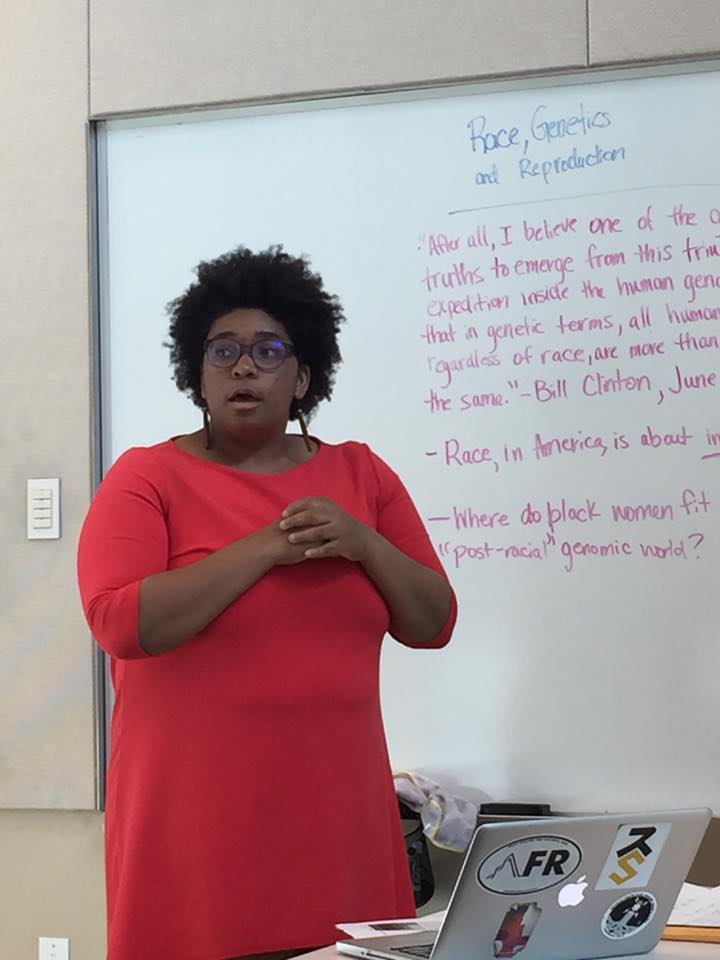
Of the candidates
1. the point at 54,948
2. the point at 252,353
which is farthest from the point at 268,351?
the point at 54,948

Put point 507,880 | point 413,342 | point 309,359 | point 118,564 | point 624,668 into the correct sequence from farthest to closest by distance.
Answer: point 413,342 < point 624,668 < point 309,359 < point 118,564 < point 507,880

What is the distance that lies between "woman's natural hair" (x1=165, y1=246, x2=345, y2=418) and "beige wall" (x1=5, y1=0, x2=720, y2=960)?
0.94 metres

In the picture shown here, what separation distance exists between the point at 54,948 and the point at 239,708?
152 centimetres

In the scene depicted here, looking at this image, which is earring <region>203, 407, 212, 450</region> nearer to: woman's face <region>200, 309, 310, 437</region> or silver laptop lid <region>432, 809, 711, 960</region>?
woman's face <region>200, 309, 310, 437</region>

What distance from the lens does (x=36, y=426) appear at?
3191 millimetres

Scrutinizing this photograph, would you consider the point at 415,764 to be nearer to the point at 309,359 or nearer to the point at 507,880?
the point at 309,359

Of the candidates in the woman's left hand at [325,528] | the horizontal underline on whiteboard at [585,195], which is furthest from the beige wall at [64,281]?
the woman's left hand at [325,528]

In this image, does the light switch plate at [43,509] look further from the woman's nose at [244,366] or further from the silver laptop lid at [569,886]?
the silver laptop lid at [569,886]

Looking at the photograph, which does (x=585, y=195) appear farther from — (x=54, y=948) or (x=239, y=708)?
(x=54, y=948)

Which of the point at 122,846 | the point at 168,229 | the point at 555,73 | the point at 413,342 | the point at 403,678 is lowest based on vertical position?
the point at 122,846

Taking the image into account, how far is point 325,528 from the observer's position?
6.37ft

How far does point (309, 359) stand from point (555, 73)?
106cm

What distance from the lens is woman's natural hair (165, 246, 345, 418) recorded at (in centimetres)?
221

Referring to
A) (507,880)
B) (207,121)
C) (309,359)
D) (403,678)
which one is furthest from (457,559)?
(507,880)
